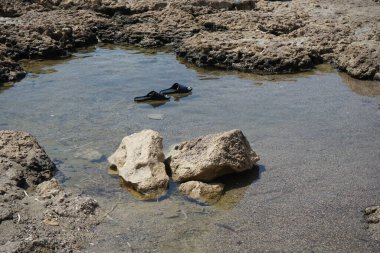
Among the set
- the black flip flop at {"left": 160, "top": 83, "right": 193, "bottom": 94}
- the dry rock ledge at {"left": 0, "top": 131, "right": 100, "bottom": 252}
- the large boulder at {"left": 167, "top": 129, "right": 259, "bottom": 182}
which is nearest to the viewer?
the dry rock ledge at {"left": 0, "top": 131, "right": 100, "bottom": 252}

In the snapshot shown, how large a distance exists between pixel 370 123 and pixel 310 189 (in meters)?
2.41

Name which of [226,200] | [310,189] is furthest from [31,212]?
[310,189]

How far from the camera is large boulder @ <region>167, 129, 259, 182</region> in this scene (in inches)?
224

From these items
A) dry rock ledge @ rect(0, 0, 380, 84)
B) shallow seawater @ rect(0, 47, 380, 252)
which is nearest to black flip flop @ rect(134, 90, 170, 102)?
shallow seawater @ rect(0, 47, 380, 252)

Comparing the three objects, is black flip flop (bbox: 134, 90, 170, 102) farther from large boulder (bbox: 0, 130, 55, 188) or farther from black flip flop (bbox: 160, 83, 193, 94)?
large boulder (bbox: 0, 130, 55, 188)

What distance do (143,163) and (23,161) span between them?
1382 millimetres

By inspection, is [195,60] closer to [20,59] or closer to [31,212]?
[20,59]

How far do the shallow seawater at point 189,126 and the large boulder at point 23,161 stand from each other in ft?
0.81

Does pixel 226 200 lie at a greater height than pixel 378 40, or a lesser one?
lesser

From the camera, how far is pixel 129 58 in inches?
457

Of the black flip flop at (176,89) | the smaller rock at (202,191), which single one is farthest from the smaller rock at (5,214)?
the black flip flop at (176,89)

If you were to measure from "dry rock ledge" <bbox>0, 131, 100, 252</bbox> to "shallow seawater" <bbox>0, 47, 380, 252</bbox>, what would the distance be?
9.1 inches

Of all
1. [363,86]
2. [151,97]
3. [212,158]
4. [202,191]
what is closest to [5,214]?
[202,191]

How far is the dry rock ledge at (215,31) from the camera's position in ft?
33.8
